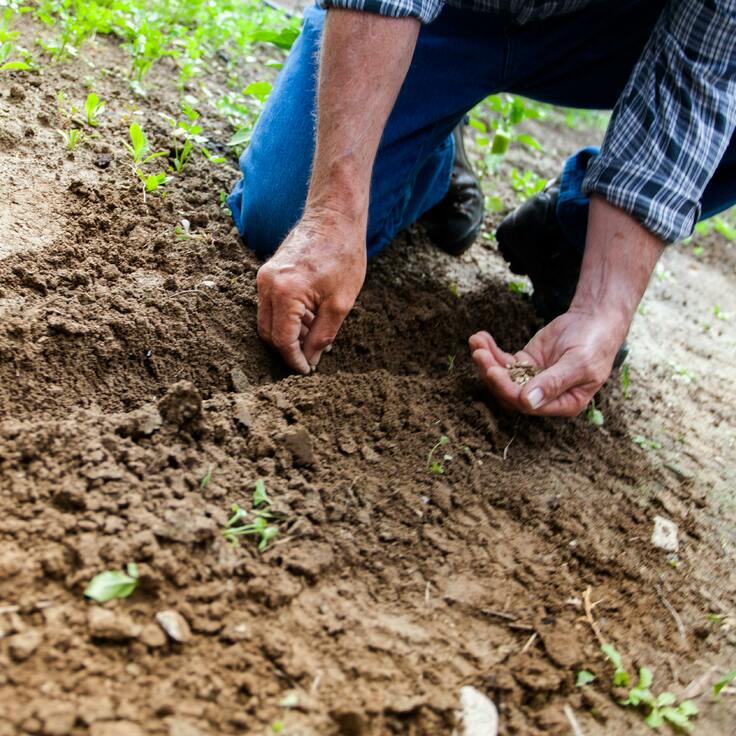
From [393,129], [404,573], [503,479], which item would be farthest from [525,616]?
[393,129]

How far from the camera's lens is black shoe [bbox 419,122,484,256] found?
8.70 ft

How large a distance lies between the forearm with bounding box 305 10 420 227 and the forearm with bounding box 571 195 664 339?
63cm

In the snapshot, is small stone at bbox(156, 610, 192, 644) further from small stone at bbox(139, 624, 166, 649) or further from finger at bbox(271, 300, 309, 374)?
finger at bbox(271, 300, 309, 374)

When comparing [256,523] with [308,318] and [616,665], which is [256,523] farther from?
[616,665]

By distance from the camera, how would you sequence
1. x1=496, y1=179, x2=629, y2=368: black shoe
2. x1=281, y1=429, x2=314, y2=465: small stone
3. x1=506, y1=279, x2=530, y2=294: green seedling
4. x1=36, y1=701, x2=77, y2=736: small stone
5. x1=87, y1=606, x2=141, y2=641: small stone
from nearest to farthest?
x1=36, y1=701, x2=77, y2=736: small stone, x1=87, y1=606, x2=141, y2=641: small stone, x1=281, y1=429, x2=314, y2=465: small stone, x1=496, y1=179, x2=629, y2=368: black shoe, x1=506, y1=279, x2=530, y2=294: green seedling

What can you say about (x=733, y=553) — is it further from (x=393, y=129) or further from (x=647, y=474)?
(x=393, y=129)

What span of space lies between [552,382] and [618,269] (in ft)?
1.33

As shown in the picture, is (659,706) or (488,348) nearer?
(659,706)

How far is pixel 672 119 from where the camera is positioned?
1956mm

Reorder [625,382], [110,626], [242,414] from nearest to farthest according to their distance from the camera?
1. [110,626]
2. [242,414]
3. [625,382]

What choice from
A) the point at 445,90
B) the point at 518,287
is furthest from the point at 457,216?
the point at 445,90

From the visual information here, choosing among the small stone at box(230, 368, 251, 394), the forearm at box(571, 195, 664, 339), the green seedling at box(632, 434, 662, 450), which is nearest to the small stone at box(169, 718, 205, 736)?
the small stone at box(230, 368, 251, 394)

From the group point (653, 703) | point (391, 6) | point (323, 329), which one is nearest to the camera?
point (653, 703)

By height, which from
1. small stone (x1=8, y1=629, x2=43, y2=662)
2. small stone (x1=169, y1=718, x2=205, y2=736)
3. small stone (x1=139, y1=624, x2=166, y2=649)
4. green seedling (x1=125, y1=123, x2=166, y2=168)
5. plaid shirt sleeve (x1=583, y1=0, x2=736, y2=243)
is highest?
plaid shirt sleeve (x1=583, y1=0, x2=736, y2=243)
